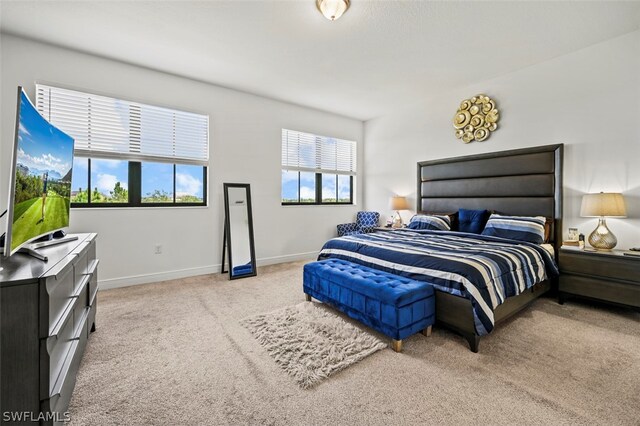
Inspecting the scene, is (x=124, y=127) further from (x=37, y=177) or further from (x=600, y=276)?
(x=600, y=276)

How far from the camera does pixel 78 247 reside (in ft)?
5.92

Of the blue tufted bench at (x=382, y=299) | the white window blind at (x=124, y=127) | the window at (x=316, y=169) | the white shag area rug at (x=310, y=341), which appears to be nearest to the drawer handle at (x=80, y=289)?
the white shag area rug at (x=310, y=341)

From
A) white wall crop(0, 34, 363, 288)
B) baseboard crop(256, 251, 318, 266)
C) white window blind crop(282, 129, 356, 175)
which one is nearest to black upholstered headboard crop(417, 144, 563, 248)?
white window blind crop(282, 129, 356, 175)

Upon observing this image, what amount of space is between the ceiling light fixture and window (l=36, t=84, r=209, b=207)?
246cm

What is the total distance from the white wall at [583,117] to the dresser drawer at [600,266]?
22.3 inches

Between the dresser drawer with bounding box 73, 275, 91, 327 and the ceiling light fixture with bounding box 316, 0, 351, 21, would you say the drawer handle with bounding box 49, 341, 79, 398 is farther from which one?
the ceiling light fixture with bounding box 316, 0, 351, 21

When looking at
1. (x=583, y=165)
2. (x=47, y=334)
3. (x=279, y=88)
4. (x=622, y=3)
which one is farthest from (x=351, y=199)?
(x=47, y=334)

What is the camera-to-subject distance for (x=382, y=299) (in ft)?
6.91

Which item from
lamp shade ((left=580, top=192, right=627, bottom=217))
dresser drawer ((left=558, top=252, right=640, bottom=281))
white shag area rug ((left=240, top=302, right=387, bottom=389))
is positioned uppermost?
lamp shade ((left=580, top=192, right=627, bottom=217))

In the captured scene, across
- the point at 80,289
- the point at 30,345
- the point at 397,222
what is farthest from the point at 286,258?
the point at 30,345

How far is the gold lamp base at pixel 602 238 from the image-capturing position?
9.43ft

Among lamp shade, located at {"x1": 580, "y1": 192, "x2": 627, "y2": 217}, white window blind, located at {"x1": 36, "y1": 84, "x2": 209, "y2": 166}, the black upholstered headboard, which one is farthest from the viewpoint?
the black upholstered headboard

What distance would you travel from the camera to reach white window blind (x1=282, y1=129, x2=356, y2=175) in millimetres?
5105

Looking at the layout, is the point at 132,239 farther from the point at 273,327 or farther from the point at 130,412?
the point at 130,412
